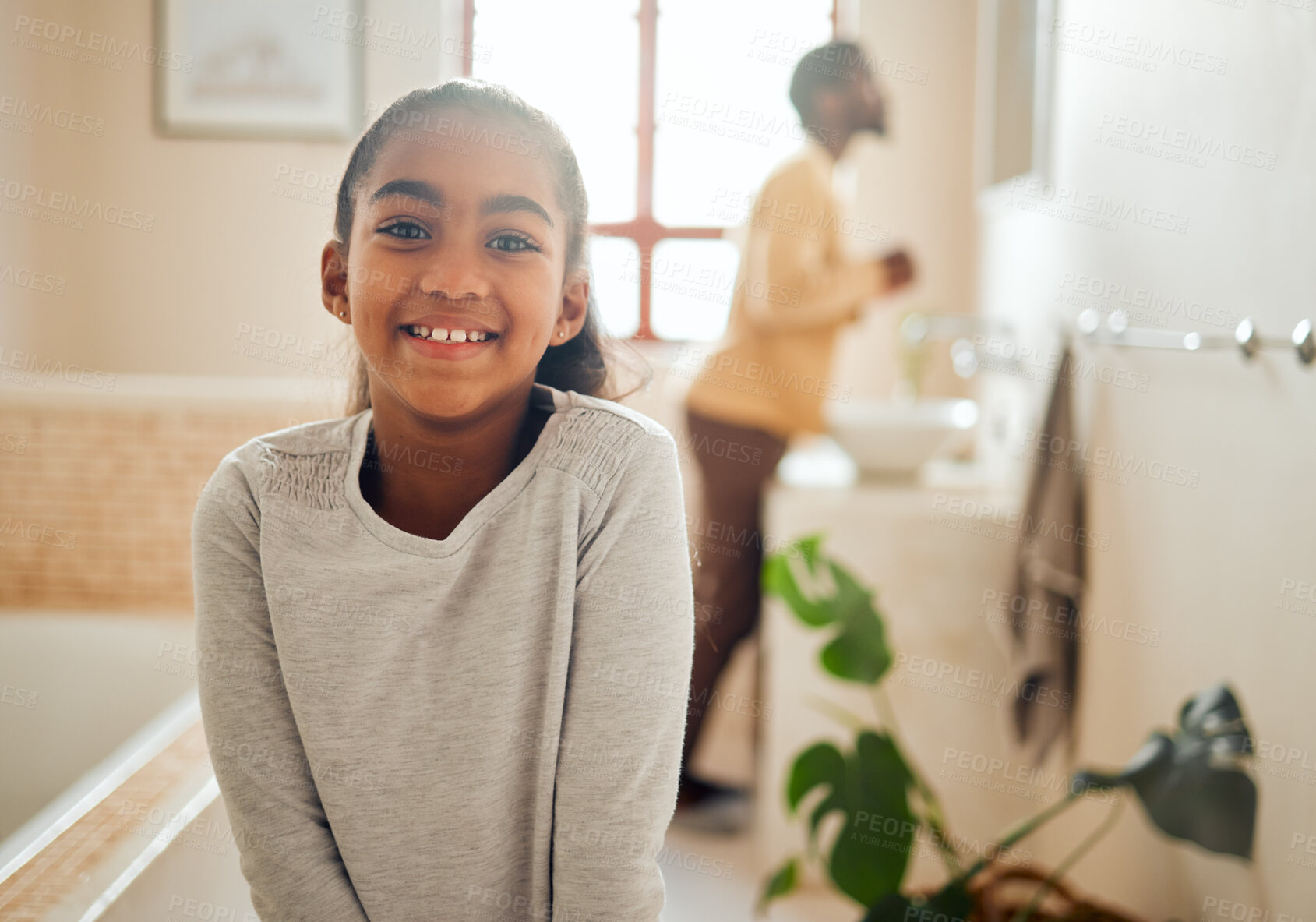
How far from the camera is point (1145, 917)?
117 centimetres

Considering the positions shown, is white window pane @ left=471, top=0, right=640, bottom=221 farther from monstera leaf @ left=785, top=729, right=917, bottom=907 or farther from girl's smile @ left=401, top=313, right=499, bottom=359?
monstera leaf @ left=785, top=729, right=917, bottom=907

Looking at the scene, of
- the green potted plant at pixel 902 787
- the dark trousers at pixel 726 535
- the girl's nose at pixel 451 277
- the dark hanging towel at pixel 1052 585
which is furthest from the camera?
the dark trousers at pixel 726 535

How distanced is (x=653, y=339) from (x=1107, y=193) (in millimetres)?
1175

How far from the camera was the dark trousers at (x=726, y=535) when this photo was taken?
1651 mm

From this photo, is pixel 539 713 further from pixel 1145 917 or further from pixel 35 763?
pixel 1145 917

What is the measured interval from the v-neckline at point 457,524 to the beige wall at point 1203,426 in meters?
0.72

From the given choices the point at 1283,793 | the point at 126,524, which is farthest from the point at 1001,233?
the point at 126,524

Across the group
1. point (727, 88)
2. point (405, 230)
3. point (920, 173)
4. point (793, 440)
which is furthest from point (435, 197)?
point (920, 173)

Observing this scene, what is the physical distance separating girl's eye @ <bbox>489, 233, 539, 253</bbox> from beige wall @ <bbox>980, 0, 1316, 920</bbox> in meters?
0.75

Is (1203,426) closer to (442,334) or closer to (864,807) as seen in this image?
(864,807)

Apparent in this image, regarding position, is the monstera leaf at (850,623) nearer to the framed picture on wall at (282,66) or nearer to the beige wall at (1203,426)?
the beige wall at (1203,426)

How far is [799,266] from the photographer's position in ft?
5.12

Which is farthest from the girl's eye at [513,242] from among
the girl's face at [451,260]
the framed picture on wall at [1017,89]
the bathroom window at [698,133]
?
the bathroom window at [698,133]

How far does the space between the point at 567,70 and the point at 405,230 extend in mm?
527
